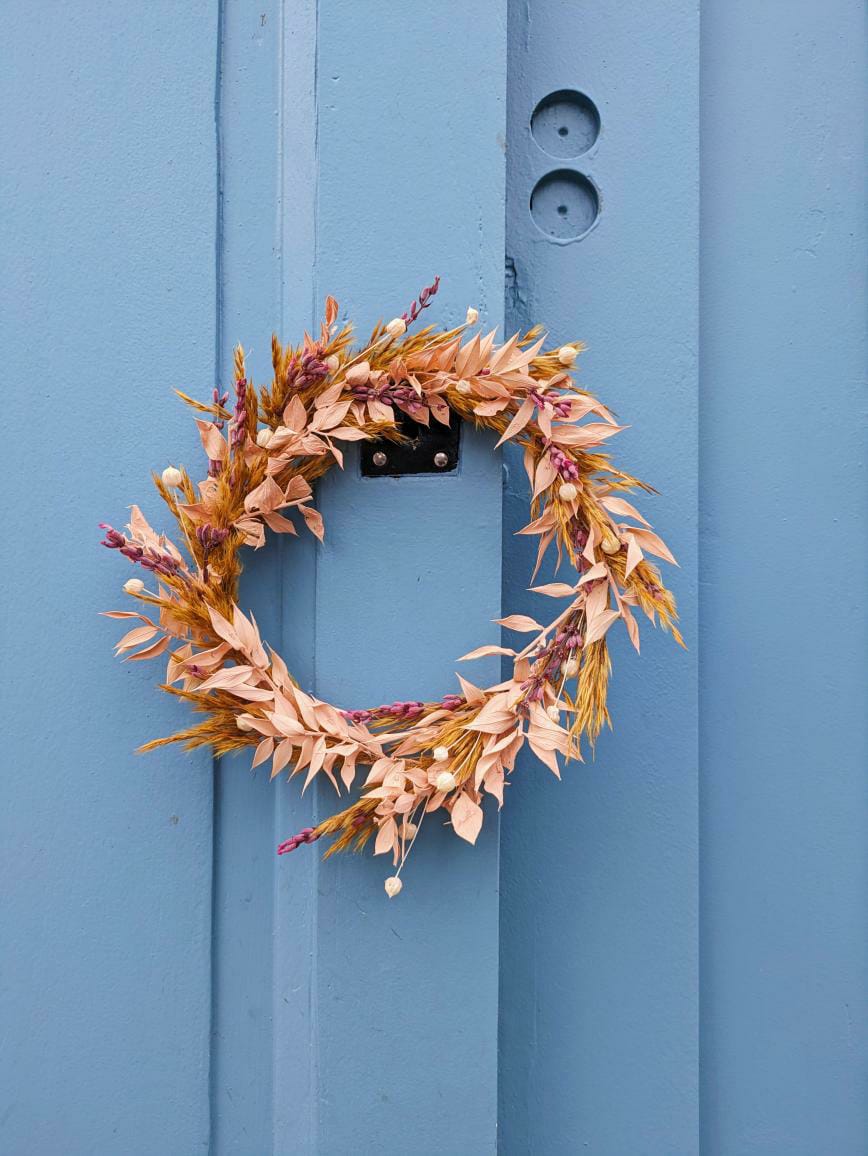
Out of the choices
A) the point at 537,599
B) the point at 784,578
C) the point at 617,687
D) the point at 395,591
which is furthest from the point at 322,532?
the point at 784,578

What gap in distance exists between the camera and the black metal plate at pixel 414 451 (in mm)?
833

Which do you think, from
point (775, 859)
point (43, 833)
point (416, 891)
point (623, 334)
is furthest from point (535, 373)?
point (43, 833)

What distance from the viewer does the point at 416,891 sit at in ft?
2.68

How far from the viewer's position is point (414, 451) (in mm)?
836

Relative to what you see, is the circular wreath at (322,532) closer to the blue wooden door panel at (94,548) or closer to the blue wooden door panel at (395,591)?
the blue wooden door panel at (395,591)

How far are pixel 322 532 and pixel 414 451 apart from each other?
14cm

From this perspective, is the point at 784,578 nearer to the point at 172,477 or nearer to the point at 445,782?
the point at 445,782

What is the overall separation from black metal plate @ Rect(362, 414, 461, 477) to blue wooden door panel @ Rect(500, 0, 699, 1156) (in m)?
0.12

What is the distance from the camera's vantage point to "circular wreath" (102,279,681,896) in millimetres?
756

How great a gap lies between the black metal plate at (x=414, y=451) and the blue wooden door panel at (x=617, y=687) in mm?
125

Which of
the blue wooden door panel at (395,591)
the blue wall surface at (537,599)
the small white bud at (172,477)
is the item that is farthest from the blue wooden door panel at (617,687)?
the small white bud at (172,477)

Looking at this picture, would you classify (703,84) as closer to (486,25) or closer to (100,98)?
(486,25)

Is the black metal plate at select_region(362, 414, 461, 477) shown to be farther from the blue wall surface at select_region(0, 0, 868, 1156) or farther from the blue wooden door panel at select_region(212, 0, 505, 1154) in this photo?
the blue wall surface at select_region(0, 0, 868, 1156)

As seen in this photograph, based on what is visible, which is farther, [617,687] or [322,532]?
[617,687]
